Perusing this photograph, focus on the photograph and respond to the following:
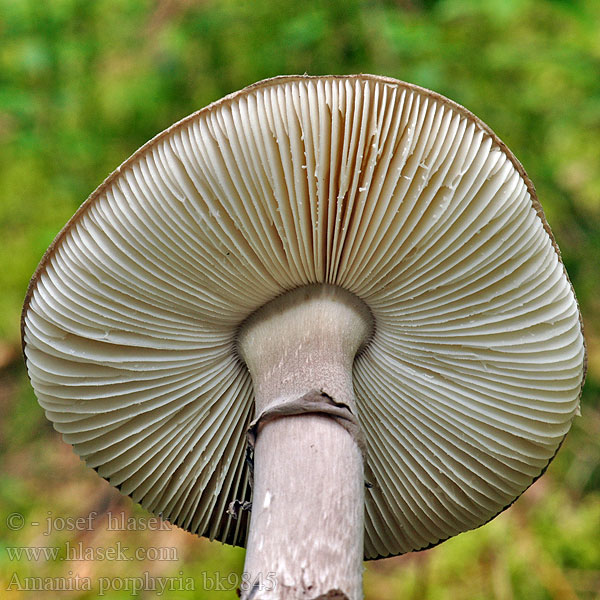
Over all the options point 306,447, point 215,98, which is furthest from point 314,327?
point 215,98

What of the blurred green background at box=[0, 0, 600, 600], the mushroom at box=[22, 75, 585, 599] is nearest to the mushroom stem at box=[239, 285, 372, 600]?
the mushroom at box=[22, 75, 585, 599]

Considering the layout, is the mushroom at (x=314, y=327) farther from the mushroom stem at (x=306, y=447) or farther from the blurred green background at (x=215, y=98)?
the blurred green background at (x=215, y=98)

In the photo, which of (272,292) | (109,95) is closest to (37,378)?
(272,292)

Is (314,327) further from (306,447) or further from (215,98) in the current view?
(215,98)

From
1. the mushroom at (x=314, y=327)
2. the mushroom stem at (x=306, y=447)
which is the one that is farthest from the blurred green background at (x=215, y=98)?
the mushroom stem at (x=306, y=447)

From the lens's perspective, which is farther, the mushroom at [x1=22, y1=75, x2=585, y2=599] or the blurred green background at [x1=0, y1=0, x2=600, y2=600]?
the blurred green background at [x1=0, y1=0, x2=600, y2=600]

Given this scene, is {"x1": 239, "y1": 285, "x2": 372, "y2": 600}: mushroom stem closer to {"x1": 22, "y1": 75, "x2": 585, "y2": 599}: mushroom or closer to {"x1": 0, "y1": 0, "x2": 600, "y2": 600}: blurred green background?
{"x1": 22, "y1": 75, "x2": 585, "y2": 599}: mushroom

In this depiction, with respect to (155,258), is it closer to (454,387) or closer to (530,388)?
(454,387)
